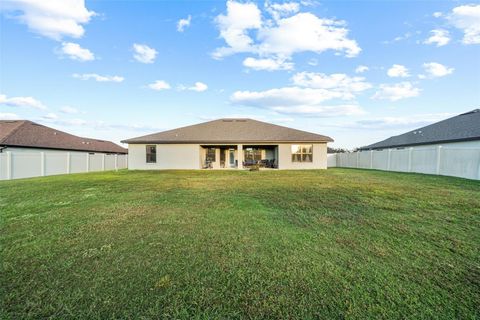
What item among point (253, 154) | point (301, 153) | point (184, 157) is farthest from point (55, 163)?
point (301, 153)

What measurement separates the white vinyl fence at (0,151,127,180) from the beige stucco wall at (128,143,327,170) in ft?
11.8

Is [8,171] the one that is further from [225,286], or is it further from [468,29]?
[468,29]

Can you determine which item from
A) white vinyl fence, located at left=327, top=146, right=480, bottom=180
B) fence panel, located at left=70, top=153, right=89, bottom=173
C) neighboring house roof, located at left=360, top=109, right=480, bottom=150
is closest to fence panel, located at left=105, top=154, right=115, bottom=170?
fence panel, located at left=70, top=153, right=89, bottom=173

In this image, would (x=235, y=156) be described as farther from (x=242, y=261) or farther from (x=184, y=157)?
(x=242, y=261)

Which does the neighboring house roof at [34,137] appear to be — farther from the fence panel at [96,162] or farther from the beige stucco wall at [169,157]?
the beige stucco wall at [169,157]

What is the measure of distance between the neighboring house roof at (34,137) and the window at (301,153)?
20.9 m

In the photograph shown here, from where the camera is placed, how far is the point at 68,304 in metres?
2.38

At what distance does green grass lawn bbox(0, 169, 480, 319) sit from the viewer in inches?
92.4

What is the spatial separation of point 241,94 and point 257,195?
18.8 meters

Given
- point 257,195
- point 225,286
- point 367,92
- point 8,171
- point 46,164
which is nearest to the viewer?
point 225,286

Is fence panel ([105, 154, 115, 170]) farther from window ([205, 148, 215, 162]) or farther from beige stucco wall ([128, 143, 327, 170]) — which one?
window ([205, 148, 215, 162])

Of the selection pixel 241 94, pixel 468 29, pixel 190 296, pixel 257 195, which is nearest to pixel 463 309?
pixel 190 296

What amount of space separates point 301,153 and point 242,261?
58.7 feet

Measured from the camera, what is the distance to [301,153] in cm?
2027
